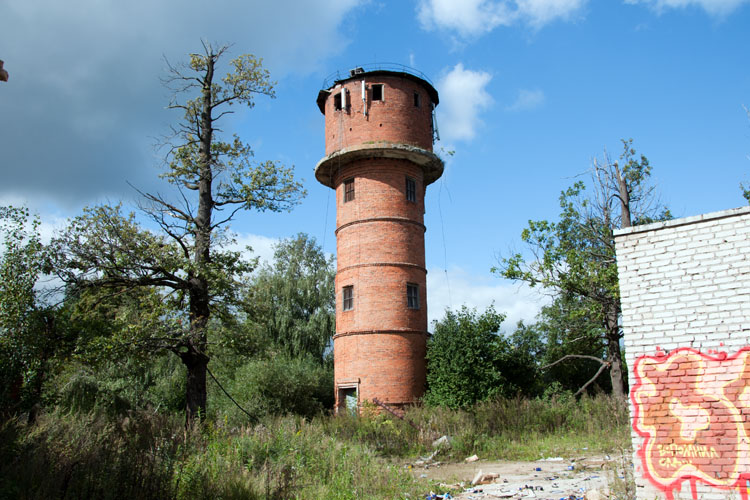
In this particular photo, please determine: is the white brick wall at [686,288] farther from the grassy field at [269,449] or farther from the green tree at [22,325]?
the green tree at [22,325]

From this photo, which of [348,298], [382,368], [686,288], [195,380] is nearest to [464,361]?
[382,368]

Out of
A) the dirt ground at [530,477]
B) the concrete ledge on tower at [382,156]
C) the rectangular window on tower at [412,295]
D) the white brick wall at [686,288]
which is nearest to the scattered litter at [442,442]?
the dirt ground at [530,477]

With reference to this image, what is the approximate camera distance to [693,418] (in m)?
7.61

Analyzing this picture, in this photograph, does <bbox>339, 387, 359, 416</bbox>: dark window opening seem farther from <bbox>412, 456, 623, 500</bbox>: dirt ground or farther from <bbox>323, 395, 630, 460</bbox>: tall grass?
<bbox>412, 456, 623, 500</bbox>: dirt ground

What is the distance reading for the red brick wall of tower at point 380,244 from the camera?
67.7 feet

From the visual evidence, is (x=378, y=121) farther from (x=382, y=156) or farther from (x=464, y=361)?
(x=464, y=361)

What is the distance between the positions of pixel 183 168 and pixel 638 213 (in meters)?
16.0

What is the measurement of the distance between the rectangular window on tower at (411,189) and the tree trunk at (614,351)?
8255 mm

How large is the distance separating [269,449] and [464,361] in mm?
10223

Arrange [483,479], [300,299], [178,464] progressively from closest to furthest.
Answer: [178,464]
[483,479]
[300,299]

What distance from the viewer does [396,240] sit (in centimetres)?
2158

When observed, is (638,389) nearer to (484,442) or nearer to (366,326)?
(484,442)

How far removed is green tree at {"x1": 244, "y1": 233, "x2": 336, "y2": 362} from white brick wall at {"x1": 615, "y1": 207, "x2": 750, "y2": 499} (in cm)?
2030

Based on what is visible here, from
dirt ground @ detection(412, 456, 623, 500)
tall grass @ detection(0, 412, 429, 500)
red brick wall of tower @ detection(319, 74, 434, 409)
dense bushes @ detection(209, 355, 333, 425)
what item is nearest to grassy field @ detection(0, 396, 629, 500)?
tall grass @ detection(0, 412, 429, 500)
